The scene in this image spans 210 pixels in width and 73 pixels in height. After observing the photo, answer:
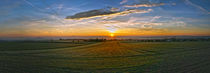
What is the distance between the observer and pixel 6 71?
20.4ft

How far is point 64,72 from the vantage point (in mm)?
5984

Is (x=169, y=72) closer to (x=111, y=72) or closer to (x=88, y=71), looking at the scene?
(x=111, y=72)

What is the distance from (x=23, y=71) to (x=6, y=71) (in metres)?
0.98

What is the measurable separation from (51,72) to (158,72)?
5755 millimetres

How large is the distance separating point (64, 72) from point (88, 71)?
129 centimetres

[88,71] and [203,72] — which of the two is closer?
[203,72]

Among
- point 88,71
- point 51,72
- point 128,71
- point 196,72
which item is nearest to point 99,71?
point 88,71

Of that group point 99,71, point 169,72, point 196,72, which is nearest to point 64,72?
point 99,71

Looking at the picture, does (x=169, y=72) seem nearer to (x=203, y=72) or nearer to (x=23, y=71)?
(x=203, y=72)

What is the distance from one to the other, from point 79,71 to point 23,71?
3154 mm

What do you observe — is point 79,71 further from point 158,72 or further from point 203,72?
point 203,72

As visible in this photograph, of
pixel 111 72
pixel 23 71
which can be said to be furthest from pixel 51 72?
pixel 111 72

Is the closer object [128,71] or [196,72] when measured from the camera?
[196,72]

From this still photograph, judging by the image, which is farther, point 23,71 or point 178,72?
point 23,71
